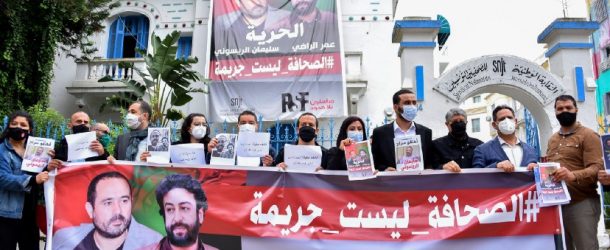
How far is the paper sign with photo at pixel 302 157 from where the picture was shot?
3449 millimetres

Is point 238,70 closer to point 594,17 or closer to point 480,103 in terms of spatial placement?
point 594,17

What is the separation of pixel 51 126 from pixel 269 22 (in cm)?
559

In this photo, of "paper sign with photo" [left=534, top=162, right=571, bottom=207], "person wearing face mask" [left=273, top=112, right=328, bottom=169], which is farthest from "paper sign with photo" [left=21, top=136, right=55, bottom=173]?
"paper sign with photo" [left=534, top=162, right=571, bottom=207]

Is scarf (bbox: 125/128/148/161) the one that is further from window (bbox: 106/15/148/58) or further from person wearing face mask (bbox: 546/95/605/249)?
window (bbox: 106/15/148/58)

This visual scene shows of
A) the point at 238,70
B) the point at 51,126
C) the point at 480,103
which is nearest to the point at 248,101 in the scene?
the point at 238,70

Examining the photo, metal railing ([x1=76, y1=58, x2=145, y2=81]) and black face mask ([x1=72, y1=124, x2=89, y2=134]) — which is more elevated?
metal railing ([x1=76, y1=58, x2=145, y2=81])

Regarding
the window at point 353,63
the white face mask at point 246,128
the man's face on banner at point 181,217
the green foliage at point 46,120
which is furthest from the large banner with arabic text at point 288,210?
the window at point 353,63

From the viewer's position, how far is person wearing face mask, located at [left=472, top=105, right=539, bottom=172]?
3.47 meters

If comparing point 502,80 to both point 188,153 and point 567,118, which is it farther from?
point 188,153

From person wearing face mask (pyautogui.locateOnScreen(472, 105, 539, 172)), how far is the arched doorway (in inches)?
111

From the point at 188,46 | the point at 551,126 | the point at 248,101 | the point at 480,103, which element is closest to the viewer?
the point at 551,126

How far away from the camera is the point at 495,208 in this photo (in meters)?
3.32

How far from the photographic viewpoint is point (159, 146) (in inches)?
136

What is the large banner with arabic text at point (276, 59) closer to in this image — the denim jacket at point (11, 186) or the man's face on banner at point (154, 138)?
the man's face on banner at point (154, 138)
